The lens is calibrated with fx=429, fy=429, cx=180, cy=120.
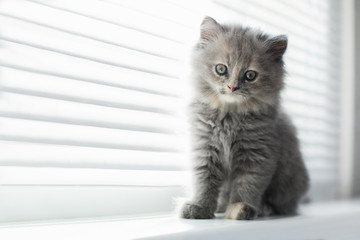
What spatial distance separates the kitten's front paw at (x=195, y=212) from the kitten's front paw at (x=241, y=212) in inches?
2.4

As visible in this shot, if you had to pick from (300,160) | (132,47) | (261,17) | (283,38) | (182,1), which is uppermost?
(261,17)

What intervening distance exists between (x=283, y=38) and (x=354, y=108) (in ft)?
4.04

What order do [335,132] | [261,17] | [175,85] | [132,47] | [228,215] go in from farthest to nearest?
1. [335,132]
2. [261,17]
3. [175,85]
4. [132,47]
5. [228,215]

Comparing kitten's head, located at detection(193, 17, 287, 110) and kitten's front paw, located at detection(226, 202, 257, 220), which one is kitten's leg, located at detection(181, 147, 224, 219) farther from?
kitten's head, located at detection(193, 17, 287, 110)

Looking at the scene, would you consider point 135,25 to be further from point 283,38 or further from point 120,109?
point 283,38

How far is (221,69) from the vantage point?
1.29 m

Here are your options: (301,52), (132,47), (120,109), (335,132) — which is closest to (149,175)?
(120,109)

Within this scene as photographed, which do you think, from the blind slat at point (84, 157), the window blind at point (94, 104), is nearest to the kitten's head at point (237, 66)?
the window blind at point (94, 104)

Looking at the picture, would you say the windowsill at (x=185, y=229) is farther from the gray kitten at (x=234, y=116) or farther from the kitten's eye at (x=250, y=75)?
the kitten's eye at (x=250, y=75)

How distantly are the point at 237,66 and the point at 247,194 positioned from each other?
378 millimetres

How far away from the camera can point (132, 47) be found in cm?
136

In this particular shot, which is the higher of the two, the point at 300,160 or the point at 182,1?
the point at 182,1

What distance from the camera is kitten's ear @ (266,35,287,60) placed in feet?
4.38

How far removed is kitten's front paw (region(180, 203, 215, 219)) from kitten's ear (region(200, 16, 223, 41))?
52 centimetres
